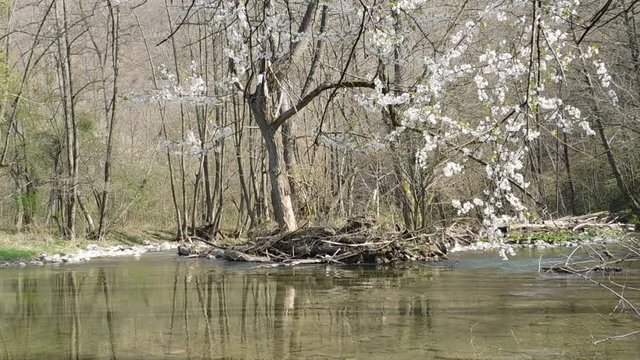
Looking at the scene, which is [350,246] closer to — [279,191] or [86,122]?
[279,191]

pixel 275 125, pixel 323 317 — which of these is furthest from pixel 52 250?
pixel 323 317

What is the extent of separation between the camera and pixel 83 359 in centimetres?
512

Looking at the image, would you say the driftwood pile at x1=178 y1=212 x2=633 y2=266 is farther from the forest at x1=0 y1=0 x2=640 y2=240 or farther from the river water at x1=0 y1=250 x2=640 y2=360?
the river water at x1=0 y1=250 x2=640 y2=360

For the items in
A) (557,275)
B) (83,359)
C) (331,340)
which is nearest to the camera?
(83,359)

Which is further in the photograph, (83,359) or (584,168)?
(584,168)

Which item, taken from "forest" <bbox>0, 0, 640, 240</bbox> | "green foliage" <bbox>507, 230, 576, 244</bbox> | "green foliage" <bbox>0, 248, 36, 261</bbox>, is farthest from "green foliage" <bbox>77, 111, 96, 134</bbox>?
"green foliage" <bbox>507, 230, 576, 244</bbox>

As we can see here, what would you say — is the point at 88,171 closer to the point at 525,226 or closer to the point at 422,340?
the point at 525,226

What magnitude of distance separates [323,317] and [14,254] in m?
13.4

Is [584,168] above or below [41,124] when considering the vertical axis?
below

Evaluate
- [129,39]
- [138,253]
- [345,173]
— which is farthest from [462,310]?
[129,39]

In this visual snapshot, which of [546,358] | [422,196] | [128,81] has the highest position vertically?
[128,81]

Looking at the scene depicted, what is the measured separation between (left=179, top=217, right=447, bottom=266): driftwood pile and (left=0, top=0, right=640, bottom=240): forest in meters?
1.37

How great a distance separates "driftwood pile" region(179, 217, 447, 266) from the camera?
13.1 metres

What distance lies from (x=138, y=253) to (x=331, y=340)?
16.3 meters
